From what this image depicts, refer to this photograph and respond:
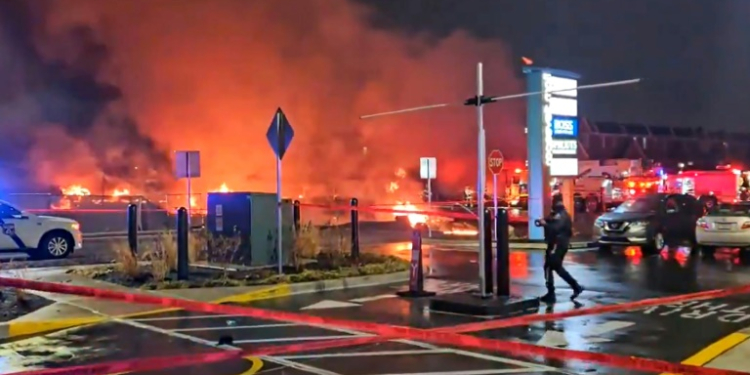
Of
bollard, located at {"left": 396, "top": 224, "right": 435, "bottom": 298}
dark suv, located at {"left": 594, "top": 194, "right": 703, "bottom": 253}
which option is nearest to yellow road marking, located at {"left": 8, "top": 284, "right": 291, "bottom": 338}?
bollard, located at {"left": 396, "top": 224, "right": 435, "bottom": 298}

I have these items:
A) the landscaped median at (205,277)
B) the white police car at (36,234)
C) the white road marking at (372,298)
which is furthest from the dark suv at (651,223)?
the white police car at (36,234)

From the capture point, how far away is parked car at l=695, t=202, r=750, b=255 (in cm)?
Result: 1711

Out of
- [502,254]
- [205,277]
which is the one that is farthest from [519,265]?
[205,277]

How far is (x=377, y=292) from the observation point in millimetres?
11625

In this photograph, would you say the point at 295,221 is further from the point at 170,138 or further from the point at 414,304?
the point at 170,138

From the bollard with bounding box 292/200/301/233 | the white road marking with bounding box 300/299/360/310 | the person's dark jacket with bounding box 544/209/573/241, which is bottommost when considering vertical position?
the white road marking with bounding box 300/299/360/310

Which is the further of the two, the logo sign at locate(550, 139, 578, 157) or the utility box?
the logo sign at locate(550, 139, 578, 157)

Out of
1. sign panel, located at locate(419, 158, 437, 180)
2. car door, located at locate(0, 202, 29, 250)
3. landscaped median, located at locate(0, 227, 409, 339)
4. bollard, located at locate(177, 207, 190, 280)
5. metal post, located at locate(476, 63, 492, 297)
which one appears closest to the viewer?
metal post, located at locate(476, 63, 492, 297)

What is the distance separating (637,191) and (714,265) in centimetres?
2256

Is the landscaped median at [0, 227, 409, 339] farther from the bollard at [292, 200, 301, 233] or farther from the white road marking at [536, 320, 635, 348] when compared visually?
the white road marking at [536, 320, 635, 348]

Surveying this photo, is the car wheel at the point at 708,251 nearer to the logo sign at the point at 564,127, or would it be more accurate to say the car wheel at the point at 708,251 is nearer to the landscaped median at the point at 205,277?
the logo sign at the point at 564,127

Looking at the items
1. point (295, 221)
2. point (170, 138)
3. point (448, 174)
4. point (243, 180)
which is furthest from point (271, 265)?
point (448, 174)

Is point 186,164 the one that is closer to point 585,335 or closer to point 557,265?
point 557,265

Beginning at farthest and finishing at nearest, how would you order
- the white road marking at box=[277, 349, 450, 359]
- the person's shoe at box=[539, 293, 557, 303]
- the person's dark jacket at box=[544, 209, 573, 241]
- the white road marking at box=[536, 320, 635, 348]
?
1. the person's dark jacket at box=[544, 209, 573, 241]
2. the person's shoe at box=[539, 293, 557, 303]
3. the white road marking at box=[536, 320, 635, 348]
4. the white road marking at box=[277, 349, 450, 359]
